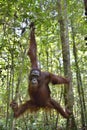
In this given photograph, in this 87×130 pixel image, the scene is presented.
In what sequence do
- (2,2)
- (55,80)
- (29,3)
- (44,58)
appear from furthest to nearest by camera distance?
1. (44,58)
2. (2,2)
3. (29,3)
4. (55,80)

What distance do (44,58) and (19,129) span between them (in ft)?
13.4

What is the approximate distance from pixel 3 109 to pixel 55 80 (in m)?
12.0

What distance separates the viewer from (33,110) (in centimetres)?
468

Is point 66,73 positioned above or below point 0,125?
above

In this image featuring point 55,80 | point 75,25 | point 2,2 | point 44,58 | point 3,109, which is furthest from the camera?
point 3,109

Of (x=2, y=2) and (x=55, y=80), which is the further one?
(x=2, y=2)

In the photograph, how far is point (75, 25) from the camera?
9141 mm

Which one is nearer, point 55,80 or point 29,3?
point 55,80

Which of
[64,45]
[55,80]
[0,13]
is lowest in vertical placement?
[55,80]

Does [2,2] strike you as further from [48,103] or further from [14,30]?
[48,103]

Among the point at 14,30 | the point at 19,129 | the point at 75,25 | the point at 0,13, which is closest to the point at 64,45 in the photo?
the point at 14,30

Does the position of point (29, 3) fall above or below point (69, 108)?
above

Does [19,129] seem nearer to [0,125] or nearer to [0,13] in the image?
[0,125]

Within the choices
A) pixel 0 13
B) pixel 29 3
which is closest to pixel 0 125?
pixel 0 13
